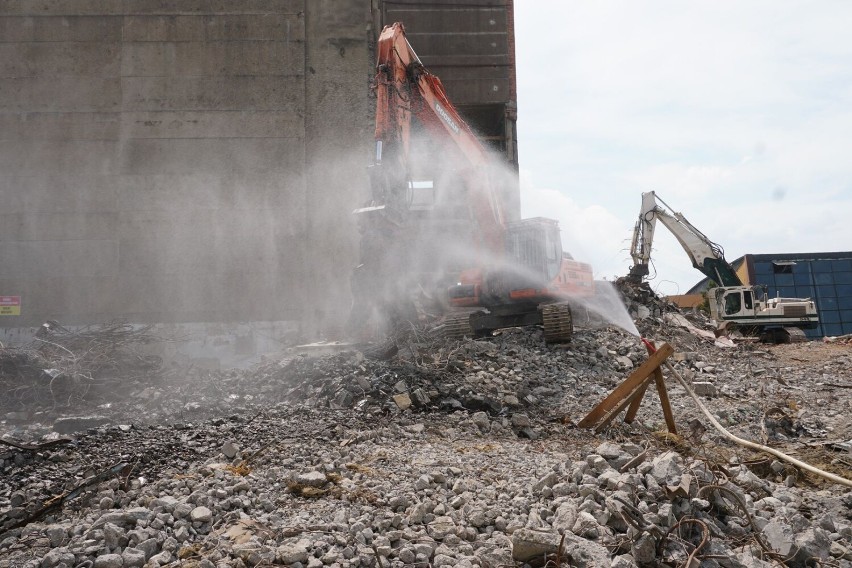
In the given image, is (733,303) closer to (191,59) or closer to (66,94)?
(191,59)

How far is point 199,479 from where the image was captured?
13.7ft

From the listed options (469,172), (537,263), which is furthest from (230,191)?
(537,263)

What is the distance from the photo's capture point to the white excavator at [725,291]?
16516 mm

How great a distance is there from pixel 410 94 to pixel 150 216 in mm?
8812

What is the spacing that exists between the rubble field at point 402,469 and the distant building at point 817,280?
2267 cm

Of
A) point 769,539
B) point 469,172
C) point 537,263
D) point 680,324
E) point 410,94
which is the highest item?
point 410,94

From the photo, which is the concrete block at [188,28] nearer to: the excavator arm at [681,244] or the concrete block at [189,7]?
the concrete block at [189,7]

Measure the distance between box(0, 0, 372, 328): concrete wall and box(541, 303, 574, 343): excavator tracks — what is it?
6836 mm

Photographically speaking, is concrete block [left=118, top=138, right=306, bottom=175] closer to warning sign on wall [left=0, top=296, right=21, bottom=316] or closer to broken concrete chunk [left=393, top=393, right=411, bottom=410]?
warning sign on wall [left=0, top=296, right=21, bottom=316]

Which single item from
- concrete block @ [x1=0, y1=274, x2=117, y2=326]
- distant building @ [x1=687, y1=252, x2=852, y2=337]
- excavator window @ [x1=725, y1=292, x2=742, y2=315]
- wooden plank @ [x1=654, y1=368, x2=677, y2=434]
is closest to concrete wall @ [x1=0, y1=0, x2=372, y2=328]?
concrete block @ [x1=0, y1=274, x2=117, y2=326]

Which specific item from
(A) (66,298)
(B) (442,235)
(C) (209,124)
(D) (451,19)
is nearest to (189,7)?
(C) (209,124)

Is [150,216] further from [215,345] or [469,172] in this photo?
[469,172]

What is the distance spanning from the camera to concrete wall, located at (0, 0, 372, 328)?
15.4 m

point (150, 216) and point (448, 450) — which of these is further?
point (150, 216)
